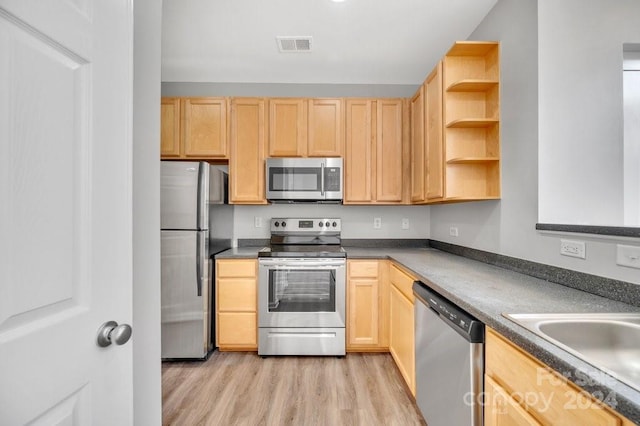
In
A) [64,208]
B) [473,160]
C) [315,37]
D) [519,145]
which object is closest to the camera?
[64,208]

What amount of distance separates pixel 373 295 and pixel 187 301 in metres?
1.59

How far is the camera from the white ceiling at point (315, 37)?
6.84ft

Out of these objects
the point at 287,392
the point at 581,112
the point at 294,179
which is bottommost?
the point at 287,392

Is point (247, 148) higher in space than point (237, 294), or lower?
higher

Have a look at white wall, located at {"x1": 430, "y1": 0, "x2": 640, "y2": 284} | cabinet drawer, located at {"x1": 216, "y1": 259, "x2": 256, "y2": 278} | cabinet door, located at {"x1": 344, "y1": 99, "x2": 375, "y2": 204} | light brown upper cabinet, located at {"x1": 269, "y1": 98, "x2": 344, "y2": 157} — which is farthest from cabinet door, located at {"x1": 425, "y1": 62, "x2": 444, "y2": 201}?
cabinet drawer, located at {"x1": 216, "y1": 259, "x2": 256, "y2": 278}

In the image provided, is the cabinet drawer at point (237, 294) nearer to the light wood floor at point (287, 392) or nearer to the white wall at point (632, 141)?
the light wood floor at point (287, 392)

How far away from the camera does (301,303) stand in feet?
8.76

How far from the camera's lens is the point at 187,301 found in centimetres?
257

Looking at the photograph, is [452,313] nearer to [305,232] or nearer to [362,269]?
[362,269]

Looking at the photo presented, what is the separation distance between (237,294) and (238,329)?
31cm

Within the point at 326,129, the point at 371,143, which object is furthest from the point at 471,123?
the point at 326,129

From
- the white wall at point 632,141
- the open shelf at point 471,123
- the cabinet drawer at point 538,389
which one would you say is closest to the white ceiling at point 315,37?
the open shelf at point 471,123

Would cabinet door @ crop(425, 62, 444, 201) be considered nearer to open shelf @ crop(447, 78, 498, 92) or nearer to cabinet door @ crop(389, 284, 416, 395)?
open shelf @ crop(447, 78, 498, 92)

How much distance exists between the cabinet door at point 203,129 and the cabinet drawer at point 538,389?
269cm
